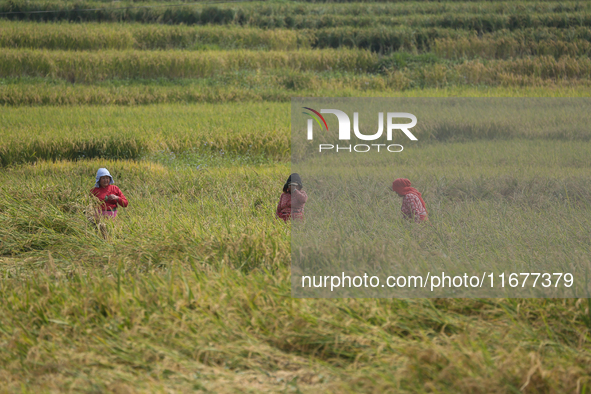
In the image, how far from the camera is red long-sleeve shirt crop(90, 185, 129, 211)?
5.83 m

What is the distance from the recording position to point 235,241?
4.31 meters

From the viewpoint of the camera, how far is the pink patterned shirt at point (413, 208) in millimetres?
4500

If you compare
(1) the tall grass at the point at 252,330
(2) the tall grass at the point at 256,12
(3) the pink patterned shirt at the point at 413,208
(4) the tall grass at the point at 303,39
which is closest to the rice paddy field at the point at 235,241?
(1) the tall grass at the point at 252,330

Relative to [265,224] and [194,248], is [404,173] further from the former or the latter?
[194,248]

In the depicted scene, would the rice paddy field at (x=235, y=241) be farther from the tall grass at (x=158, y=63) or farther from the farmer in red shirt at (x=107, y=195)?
the farmer in red shirt at (x=107, y=195)

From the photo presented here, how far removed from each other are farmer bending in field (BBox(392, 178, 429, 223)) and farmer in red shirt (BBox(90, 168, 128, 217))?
3.02 metres

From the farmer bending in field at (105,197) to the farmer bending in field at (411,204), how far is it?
3.02m

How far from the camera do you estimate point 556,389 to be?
2576 millimetres

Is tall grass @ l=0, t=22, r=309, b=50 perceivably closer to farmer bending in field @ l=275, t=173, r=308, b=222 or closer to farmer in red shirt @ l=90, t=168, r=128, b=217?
farmer in red shirt @ l=90, t=168, r=128, b=217

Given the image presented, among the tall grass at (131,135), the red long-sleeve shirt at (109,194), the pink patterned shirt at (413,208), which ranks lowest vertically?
the tall grass at (131,135)

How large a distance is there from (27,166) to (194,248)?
596cm

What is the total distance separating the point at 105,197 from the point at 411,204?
330cm

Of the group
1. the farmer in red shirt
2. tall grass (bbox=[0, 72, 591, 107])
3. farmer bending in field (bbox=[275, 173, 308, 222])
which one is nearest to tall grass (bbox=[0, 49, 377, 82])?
tall grass (bbox=[0, 72, 591, 107])

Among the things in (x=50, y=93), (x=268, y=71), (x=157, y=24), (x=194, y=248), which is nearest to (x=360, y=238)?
(x=194, y=248)
